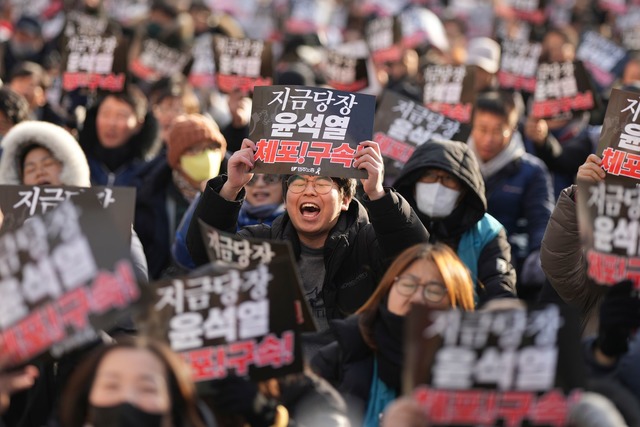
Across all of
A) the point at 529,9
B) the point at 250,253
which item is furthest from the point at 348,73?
the point at 250,253

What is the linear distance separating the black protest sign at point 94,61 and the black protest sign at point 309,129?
153 inches

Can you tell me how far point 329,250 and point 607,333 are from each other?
157 centimetres

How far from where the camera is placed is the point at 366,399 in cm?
473

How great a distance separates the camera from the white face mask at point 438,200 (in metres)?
6.02

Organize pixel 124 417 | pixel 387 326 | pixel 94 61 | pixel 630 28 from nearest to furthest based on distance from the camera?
pixel 124 417 → pixel 387 326 → pixel 94 61 → pixel 630 28

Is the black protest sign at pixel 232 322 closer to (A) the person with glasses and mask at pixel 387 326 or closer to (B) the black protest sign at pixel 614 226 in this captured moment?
(A) the person with glasses and mask at pixel 387 326

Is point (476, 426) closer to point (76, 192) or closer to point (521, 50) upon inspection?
point (76, 192)

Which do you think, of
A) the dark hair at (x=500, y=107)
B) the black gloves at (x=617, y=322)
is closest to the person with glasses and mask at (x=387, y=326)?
the black gloves at (x=617, y=322)

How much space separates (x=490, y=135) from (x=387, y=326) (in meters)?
3.34

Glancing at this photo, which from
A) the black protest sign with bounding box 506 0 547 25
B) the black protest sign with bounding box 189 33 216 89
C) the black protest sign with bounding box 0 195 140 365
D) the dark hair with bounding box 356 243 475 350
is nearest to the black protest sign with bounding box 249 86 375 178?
the dark hair with bounding box 356 243 475 350

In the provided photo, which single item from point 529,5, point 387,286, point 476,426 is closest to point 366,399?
point 387,286

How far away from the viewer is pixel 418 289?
468 centimetres

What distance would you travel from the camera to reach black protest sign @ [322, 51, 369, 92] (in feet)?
34.5

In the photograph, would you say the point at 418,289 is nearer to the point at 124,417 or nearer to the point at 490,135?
the point at 124,417
